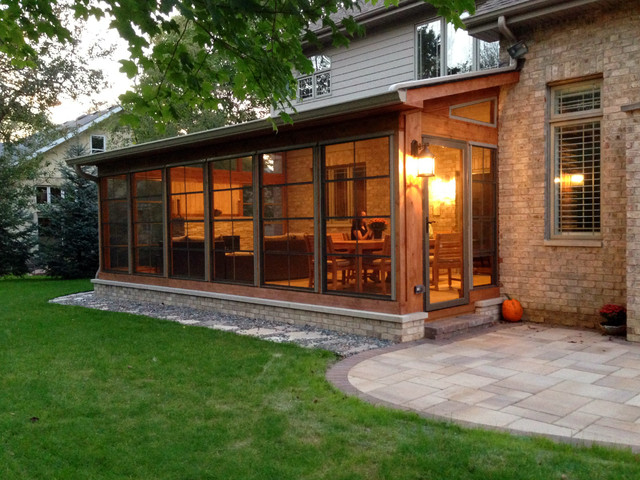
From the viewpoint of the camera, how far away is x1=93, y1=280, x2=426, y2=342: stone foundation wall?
6801 millimetres

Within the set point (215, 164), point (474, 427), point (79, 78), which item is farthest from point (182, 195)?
point (79, 78)

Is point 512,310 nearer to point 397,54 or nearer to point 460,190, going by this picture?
point 460,190

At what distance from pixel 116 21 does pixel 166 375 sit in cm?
308

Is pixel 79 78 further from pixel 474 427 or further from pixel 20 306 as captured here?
pixel 474 427

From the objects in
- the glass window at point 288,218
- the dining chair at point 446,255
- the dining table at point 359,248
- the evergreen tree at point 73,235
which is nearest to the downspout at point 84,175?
the evergreen tree at point 73,235

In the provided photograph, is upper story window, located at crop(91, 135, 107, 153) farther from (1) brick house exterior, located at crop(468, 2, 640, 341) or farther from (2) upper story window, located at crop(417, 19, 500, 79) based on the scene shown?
(1) brick house exterior, located at crop(468, 2, 640, 341)

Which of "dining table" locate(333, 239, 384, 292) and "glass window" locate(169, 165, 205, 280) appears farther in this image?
"glass window" locate(169, 165, 205, 280)

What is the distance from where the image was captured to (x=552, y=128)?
7703mm

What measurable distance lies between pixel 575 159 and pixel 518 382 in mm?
3884

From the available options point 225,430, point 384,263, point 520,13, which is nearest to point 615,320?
point 384,263

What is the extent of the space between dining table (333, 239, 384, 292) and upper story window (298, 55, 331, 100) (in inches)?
205

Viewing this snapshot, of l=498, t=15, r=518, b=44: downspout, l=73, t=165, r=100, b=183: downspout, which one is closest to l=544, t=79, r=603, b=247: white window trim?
l=498, t=15, r=518, b=44: downspout

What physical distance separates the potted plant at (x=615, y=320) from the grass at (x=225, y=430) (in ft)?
11.4

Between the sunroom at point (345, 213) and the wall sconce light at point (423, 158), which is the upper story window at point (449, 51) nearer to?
the sunroom at point (345, 213)
